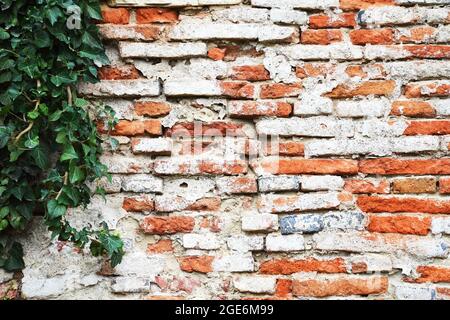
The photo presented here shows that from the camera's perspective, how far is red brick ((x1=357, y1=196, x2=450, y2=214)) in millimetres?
1947

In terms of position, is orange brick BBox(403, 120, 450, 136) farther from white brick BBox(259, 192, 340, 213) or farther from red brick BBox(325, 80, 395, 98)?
white brick BBox(259, 192, 340, 213)

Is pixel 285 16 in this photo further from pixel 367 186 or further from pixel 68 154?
pixel 68 154

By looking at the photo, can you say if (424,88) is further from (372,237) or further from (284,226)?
(284,226)

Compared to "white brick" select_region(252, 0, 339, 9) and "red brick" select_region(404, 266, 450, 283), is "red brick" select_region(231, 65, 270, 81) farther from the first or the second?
"red brick" select_region(404, 266, 450, 283)

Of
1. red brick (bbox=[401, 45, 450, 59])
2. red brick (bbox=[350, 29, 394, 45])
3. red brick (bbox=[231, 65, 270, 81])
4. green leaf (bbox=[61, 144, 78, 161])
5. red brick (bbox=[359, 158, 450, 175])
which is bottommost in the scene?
red brick (bbox=[359, 158, 450, 175])

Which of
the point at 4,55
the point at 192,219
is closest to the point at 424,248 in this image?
the point at 192,219

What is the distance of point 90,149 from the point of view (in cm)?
188

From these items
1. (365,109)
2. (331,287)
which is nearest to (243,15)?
(365,109)

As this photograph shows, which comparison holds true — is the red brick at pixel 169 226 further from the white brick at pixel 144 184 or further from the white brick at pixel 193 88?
the white brick at pixel 193 88

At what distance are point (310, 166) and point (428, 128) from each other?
47 cm

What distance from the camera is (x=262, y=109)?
198 cm

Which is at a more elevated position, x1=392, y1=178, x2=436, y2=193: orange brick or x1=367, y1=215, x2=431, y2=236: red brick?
x1=392, y1=178, x2=436, y2=193: orange brick

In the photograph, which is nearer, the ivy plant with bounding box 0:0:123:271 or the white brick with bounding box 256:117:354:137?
the ivy plant with bounding box 0:0:123:271

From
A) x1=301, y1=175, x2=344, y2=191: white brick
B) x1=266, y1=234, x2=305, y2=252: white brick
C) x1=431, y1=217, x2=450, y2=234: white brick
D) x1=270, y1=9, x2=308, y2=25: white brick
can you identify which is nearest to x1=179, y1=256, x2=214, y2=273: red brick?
x1=266, y1=234, x2=305, y2=252: white brick
